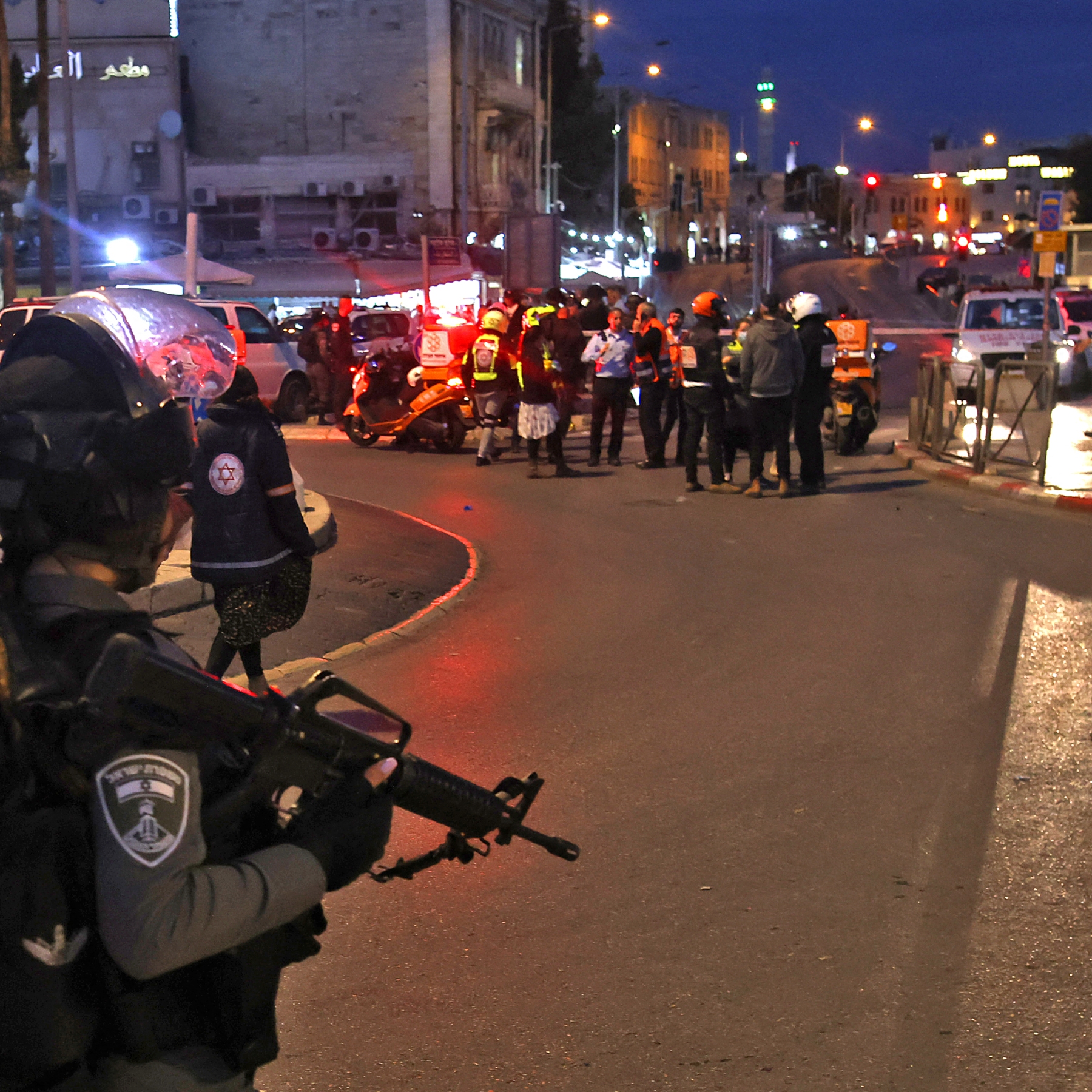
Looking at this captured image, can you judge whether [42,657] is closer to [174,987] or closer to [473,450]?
[174,987]

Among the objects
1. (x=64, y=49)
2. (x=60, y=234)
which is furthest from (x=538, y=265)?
(x=60, y=234)

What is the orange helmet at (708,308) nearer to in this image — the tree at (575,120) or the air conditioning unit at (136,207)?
the air conditioning unit at (136,207)

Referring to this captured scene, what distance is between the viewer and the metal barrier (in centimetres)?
1452

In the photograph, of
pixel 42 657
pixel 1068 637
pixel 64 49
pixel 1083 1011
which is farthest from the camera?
pixel 64 49

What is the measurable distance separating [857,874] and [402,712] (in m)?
2.65

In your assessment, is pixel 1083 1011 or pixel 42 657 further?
pixel 1083 1011

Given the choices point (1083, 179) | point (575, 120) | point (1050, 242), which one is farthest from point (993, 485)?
point (1083, 179)

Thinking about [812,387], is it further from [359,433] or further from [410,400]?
[359,433]

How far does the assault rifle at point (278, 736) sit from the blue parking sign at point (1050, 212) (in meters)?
17.6

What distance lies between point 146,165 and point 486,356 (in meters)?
41.6

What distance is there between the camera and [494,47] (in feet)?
193

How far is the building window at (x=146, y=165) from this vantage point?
5316 centimetres

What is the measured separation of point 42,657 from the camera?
1.85 m

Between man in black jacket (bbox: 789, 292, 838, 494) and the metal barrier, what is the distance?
2.02 metres
